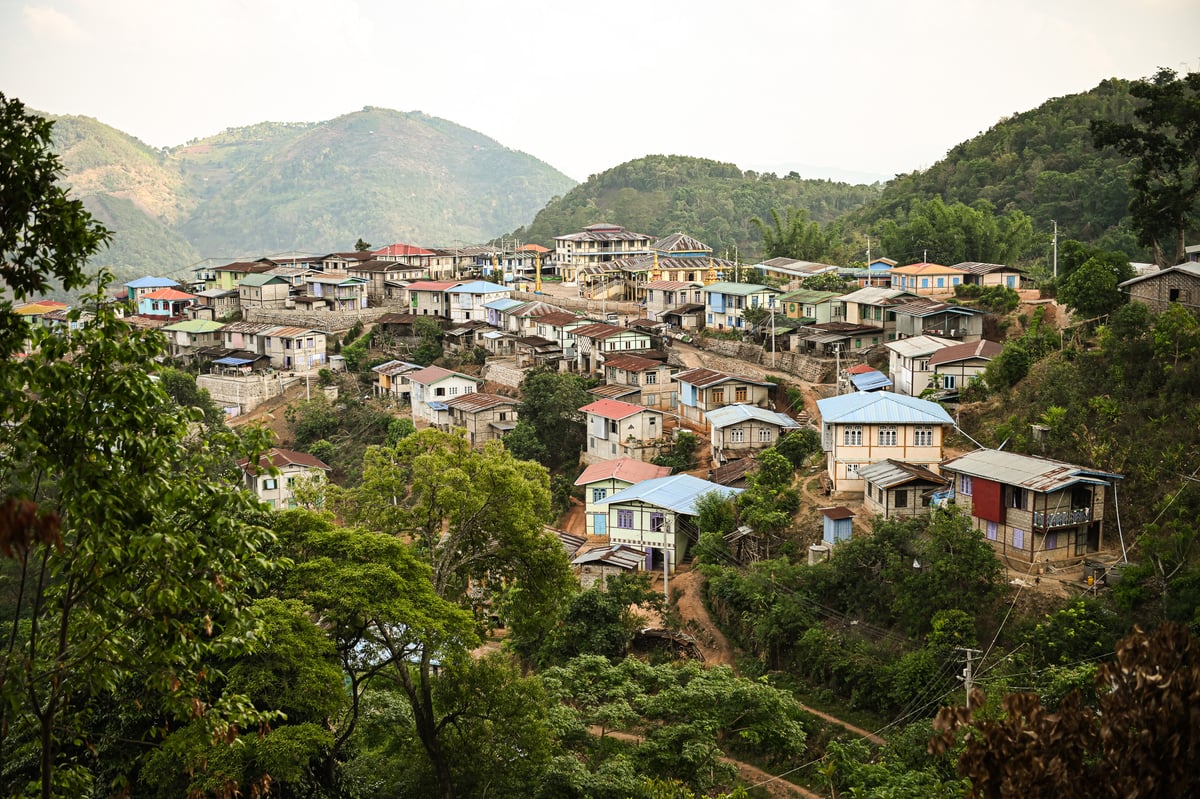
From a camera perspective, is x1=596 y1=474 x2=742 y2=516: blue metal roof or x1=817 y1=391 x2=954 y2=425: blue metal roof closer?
x1=817 y1=391 x2=954 y2=425: blue metal roof

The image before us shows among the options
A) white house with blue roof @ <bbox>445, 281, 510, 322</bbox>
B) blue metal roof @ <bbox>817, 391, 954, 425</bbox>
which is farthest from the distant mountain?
blue metal roof @ <bbox>817, 391, 954, 425</bbox>

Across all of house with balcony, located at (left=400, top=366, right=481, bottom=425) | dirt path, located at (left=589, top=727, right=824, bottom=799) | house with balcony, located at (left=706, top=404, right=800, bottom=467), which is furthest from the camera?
house with balcony, located at (left=400, top=366, right=481, bottom=425)

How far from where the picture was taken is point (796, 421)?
86.4 ft

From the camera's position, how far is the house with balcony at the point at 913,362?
24.1 meters

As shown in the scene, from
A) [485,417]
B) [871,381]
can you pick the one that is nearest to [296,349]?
[485,417]

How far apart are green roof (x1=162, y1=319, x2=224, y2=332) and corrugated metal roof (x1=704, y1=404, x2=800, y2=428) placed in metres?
25.1

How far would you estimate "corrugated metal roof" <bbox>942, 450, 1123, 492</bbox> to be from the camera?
624 inches

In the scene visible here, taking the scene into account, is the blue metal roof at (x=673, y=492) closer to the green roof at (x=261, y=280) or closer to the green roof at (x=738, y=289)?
the green roof at (x=738, y=289)

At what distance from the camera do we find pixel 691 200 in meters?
76.1

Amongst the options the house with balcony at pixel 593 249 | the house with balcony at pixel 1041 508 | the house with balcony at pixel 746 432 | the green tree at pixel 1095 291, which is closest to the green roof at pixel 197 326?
the house with balcony at pixel 593 249

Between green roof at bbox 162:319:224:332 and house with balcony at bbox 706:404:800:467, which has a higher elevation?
green roof at bbox 162:319:224:332

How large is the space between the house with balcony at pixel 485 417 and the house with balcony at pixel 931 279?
1222cm

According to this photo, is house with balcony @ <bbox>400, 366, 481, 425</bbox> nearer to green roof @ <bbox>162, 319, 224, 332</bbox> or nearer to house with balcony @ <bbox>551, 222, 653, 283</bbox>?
green roof @ <bbox>162, 319, 224, 332</bbox>

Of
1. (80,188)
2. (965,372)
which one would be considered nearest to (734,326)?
(965,372)
